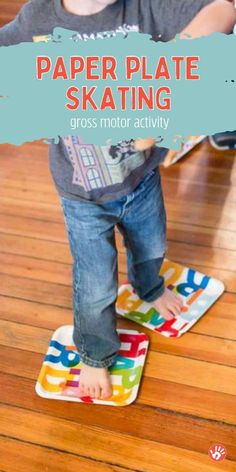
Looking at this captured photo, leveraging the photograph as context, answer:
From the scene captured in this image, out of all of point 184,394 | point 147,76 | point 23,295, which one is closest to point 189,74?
point 147,76

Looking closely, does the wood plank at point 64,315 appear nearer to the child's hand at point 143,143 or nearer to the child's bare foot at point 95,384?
the child's bare foot at point 95,384

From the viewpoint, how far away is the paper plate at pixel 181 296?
1087 millimetres

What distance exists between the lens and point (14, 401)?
0.99m

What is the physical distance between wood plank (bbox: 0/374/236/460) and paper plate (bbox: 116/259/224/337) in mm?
179

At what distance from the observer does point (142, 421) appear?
0.94 meters

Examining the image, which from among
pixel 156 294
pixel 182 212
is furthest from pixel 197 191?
pixel 156 294

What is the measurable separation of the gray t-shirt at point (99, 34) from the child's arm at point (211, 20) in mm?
10

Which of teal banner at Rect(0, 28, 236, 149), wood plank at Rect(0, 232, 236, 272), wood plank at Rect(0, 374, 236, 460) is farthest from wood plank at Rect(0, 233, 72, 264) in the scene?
teal banner at Rect(0, 28, 236, 149)

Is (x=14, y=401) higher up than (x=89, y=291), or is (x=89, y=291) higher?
(x=89, y=291)

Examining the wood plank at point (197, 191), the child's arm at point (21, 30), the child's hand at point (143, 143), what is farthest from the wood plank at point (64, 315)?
the child's arm at point (21, 30)

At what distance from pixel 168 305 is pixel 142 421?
0.82 feet

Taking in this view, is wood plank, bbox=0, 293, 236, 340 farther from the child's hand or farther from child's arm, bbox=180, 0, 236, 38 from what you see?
child's arm, bbox=180, 0, 236, 38

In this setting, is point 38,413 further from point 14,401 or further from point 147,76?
point 147,76

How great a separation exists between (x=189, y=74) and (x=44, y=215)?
32.1 inches
